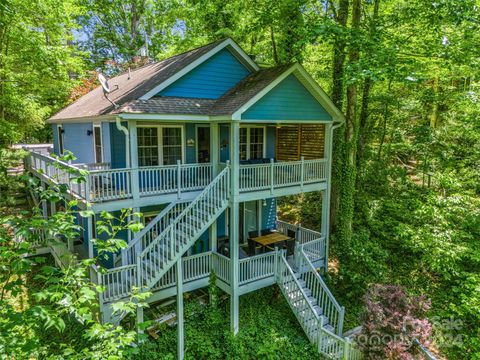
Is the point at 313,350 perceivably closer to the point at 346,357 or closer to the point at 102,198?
the point at 346,357

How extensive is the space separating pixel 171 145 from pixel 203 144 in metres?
1.36

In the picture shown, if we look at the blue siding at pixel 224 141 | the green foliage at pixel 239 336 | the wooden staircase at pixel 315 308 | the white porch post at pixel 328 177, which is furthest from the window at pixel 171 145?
the white porch post at pixel 328 177

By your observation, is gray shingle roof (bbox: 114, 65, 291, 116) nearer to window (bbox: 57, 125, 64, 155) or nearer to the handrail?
the handrail

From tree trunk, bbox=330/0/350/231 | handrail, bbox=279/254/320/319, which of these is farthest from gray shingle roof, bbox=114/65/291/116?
handrail, bbox=279/254/320/319

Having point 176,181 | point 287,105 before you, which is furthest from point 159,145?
point 287,105

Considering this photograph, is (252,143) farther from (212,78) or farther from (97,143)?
(97,143)

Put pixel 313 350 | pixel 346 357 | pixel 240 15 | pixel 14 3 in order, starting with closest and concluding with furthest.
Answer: pixel 346 357
pixel 313 350
pixel 14 3
pixel 240 15

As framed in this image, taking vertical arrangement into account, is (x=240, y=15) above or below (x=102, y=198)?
above

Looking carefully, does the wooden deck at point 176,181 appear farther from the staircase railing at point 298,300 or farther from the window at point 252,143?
the staircase railing at point 298,300

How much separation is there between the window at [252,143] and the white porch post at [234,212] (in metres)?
3.38

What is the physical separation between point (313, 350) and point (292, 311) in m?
1.58

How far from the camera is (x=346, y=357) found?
9812 millimetres

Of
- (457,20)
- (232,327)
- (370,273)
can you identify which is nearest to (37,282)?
(232,327)

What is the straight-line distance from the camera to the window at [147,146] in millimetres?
11422
